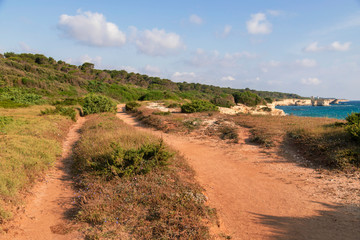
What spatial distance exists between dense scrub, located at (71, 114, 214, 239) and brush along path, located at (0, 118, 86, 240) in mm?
351

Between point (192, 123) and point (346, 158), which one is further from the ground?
point (192, 123)

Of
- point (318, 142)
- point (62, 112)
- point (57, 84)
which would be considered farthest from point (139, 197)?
point (57, 84)

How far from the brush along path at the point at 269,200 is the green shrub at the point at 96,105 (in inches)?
610

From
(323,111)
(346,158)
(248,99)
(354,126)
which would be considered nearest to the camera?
(346,158)

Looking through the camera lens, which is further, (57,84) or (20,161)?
(57,84)

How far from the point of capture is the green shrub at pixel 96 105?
70.9ft

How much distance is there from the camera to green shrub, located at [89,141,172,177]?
6.12 m

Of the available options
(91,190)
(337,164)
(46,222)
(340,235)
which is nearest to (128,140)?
(91,190)

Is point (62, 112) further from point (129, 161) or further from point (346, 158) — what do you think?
point (346, 158)

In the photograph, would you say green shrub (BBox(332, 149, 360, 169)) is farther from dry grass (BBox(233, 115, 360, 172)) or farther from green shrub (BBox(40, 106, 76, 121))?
green shrub (BBox(40, 106, 76, 121))

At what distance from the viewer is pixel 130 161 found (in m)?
6.64

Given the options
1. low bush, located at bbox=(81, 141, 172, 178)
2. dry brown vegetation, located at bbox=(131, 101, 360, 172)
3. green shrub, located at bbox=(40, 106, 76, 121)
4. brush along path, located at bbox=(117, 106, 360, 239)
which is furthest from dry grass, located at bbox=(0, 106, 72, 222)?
dry brown vegetation, located at bbox=(131, 101, 360, 172)

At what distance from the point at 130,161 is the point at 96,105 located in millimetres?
17175

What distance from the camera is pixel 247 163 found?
343 inches
